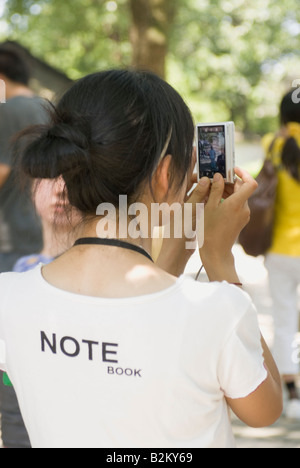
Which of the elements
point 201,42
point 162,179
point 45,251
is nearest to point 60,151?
point 162,179

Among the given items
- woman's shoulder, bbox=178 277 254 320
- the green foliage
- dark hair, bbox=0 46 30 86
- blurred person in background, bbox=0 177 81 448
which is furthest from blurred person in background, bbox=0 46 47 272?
the green foliage

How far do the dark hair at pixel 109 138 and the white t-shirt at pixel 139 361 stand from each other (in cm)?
Result: 22

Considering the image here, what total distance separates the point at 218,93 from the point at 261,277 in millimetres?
23409

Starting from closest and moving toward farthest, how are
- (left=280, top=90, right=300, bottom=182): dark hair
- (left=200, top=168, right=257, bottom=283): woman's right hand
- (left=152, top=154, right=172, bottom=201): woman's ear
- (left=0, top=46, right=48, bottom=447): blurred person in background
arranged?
1. (left=152, top=154, right=172, bottom=201): woman's ear
2. (left=200, top=168, right=257, bottom=283): woman's right hand
3. (left=0, top=46, right=48, bottom=447): blurred person in background
4. (left=280, top=90, right=300, bottom=182): dark hair

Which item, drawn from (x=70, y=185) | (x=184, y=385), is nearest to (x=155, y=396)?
(x=184, y=385)

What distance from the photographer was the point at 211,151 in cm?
170

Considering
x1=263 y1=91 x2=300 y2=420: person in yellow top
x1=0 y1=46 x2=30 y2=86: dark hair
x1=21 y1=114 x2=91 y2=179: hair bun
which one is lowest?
x1=263 y1=91 x2=300 y2=420: person in yellow top

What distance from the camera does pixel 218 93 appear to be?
104ft

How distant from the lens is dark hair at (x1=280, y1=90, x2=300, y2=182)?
4.13m

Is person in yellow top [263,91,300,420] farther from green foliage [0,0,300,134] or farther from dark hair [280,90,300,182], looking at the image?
green foliage [0,0,300,134]

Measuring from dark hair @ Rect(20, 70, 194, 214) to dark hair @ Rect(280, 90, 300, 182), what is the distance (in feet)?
8.96

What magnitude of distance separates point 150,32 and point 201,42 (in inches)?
748

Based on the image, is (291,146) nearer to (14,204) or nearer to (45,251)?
(14,204)
